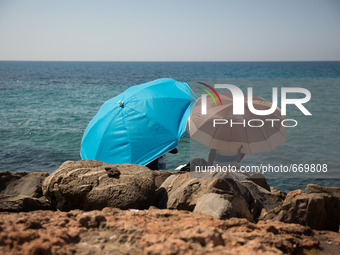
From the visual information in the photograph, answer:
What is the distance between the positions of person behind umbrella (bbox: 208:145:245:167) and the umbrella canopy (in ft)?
0.27

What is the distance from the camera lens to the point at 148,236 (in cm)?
241

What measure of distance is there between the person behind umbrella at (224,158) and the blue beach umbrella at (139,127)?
0.69m

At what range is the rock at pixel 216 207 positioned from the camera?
326cm

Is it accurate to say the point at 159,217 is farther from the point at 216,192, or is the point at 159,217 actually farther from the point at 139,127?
the point at 139,127

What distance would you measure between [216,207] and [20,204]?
98.3 inches

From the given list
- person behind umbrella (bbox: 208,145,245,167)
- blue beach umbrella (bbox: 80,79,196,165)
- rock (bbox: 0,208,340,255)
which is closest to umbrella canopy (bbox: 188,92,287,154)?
person behind umbrella (bbox: 208,145,245,167)

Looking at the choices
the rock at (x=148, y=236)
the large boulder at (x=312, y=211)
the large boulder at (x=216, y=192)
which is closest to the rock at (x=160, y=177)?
the large boulder at (x=216, y=192)

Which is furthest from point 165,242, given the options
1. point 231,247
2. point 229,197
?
point 229,197

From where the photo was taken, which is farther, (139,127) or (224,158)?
(139,127)

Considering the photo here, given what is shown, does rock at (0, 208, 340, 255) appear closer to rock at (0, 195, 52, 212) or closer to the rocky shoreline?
the rocky shoreline

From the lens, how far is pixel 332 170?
9.43m

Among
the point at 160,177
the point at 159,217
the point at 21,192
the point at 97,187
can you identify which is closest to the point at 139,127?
the point at 160,177

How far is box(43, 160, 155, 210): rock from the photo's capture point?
164 inches

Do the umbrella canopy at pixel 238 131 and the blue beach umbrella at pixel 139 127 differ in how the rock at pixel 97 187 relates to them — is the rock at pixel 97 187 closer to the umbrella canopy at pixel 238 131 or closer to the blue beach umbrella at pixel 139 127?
the blue beach umbrella at pixel 139 127
